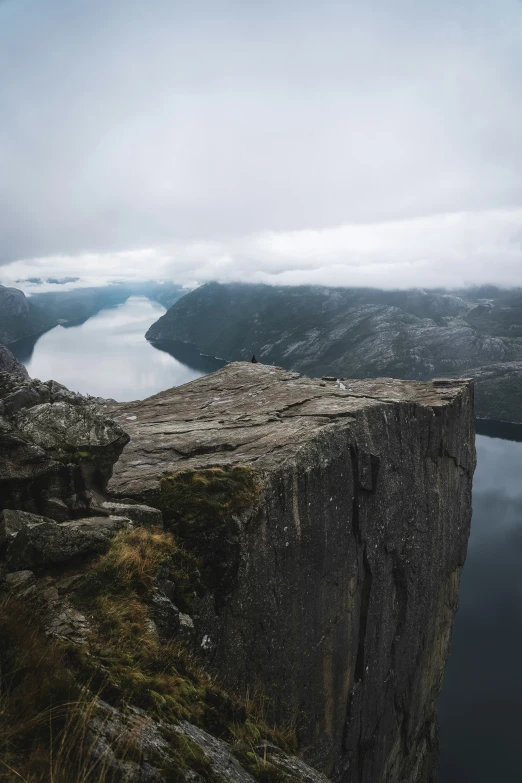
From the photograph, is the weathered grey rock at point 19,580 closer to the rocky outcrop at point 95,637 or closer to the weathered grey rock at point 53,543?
the rocky outcrop at point 95,637

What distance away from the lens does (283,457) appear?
13930mm

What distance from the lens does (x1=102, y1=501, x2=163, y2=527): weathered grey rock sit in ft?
33.6

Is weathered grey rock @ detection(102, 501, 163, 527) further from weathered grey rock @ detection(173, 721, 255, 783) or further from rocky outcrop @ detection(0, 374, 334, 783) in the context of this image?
weathered grey rock @ detection(173, 721, 255, 783)

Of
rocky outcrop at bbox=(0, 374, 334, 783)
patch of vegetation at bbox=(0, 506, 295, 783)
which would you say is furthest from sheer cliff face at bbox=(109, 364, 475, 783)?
patch of vegetation at bbox=(0, 506, 295, 783)

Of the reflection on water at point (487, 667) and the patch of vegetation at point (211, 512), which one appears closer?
the patch of vegetation at point (211, 512)

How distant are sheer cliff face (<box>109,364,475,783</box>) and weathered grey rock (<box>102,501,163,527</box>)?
27.7 inches

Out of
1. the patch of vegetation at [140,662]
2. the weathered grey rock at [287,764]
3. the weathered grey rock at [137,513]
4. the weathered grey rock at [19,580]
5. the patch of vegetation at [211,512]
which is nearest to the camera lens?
the patch of vegetation at [140,662]

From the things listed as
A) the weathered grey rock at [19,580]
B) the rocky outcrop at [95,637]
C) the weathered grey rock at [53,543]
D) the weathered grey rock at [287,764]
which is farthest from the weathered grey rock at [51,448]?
the weathered grey rock at [287,764]

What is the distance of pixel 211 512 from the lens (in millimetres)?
11258

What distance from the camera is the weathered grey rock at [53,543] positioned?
761cm

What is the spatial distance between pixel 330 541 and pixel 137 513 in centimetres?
763

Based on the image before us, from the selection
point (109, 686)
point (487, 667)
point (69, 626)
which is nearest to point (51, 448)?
point (69, 626)

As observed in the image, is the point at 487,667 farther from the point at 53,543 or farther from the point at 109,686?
the point at 109,686

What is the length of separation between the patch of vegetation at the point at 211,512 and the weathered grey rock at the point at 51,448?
6.26ft
